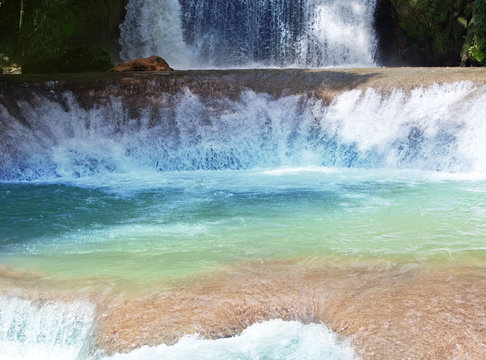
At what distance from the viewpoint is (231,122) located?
34.6 feet

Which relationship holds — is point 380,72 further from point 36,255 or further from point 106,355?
point 106,355

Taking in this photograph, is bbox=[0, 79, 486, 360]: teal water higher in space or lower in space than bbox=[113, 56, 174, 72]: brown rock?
lower

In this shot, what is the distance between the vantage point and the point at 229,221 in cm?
659

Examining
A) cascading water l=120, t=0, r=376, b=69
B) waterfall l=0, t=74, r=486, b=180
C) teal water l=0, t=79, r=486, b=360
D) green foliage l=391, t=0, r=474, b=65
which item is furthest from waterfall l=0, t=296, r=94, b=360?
green foliage l=391, t=0, r=474, b=65

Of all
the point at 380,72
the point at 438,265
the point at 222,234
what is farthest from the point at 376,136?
the point at 438,265

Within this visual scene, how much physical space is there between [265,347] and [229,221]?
2.87m

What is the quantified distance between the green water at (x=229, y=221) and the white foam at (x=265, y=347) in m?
0.93

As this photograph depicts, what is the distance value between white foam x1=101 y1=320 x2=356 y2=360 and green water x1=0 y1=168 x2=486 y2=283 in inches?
36.4

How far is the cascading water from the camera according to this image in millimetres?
15047

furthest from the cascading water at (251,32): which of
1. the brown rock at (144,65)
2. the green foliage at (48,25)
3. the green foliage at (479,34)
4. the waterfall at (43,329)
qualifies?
the waterfall at (43,329)

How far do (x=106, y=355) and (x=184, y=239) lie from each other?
221 centimetres

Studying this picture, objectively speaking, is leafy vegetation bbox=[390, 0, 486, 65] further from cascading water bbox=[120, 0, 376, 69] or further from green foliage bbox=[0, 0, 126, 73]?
green foliage bbox=[0, 0, 126, 73]

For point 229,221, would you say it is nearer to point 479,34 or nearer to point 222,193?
point 222,193

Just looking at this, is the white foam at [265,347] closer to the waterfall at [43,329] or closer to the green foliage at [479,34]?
the waterfall at [43,329]
